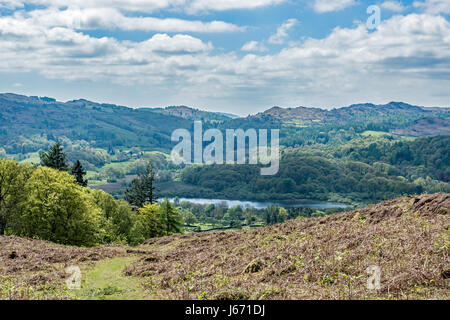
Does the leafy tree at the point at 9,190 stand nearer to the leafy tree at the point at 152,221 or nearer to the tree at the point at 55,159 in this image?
the leafy tree at the point at 152,221

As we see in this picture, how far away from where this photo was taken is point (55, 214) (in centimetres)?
4881

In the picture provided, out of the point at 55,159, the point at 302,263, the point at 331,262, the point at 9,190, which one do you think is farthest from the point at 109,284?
the point at 55,159

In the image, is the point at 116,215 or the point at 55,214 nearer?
the point at 55,214

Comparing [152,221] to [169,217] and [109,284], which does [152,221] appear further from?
[109,284]

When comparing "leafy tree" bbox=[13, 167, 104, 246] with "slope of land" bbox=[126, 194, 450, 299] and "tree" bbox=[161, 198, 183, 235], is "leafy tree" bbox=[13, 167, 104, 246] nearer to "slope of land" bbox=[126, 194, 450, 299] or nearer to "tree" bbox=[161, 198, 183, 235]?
"tree" bbox=[161, 198, 183, 235]

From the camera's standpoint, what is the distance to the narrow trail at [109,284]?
17.7 m

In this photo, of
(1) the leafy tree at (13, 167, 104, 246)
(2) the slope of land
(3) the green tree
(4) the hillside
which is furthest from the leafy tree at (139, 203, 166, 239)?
(2) the slope of land

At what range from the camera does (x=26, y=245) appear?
32.6 metres

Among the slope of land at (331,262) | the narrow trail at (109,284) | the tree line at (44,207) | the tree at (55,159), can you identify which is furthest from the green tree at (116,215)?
the slope of land at (331,262)

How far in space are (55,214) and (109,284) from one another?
31380 millimetres

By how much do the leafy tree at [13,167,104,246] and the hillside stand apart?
703 inches

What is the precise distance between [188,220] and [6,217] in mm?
139277

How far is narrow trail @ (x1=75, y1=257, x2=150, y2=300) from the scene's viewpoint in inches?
698

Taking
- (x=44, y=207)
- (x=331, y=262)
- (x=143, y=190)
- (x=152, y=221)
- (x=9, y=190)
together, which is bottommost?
(x=152, y=221)
